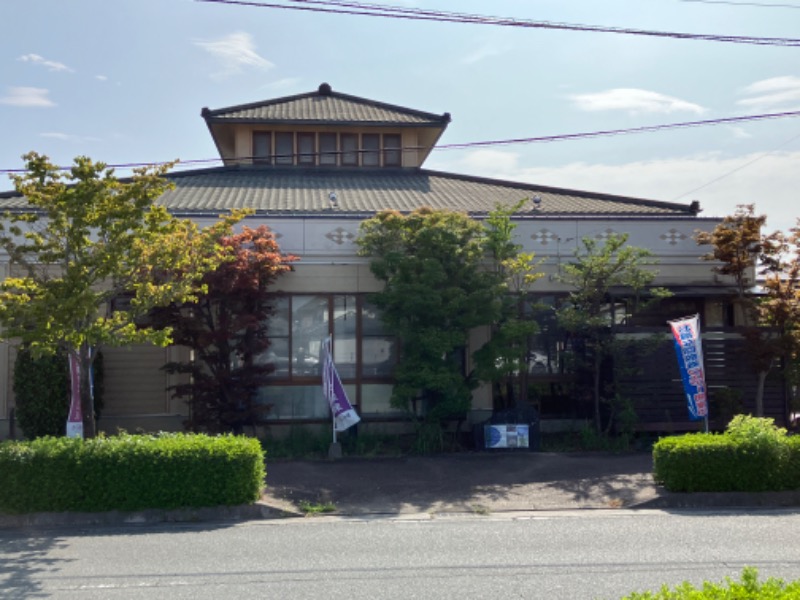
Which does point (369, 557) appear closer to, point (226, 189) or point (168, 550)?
point (168, 550)

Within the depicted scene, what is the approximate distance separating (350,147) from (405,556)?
52.4 feet

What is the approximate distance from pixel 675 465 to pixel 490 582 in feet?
15.9

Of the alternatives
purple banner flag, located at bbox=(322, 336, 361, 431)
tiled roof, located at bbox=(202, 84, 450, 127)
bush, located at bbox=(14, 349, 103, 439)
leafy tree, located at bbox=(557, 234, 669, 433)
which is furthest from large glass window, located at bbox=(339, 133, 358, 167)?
bush, located at bbox=(14, 349, 103, 439)

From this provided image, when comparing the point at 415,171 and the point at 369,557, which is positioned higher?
the point at 415,171

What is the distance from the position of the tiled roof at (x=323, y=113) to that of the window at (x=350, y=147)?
0.53 metres

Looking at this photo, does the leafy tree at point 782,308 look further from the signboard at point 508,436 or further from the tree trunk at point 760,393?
the signboard at point 508,436

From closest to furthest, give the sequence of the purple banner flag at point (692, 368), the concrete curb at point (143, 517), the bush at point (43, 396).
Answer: the concrete curb at point (143, 517) < the purple banner flag at point (692, 368) < the bush at point (43, 396)

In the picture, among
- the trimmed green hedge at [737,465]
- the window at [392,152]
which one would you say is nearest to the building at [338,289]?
the window at [392,152]

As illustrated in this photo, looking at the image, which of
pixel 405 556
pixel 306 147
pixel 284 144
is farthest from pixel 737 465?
pixel 284 144

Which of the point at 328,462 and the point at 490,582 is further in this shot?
the point at 328,462

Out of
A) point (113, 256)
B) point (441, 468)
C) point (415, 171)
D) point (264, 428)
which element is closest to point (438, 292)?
point (441, 468)

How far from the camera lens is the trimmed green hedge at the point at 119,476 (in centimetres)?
1065

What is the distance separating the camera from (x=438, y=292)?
1479 centimetres

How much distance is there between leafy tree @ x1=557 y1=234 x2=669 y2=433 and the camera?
15414mm
